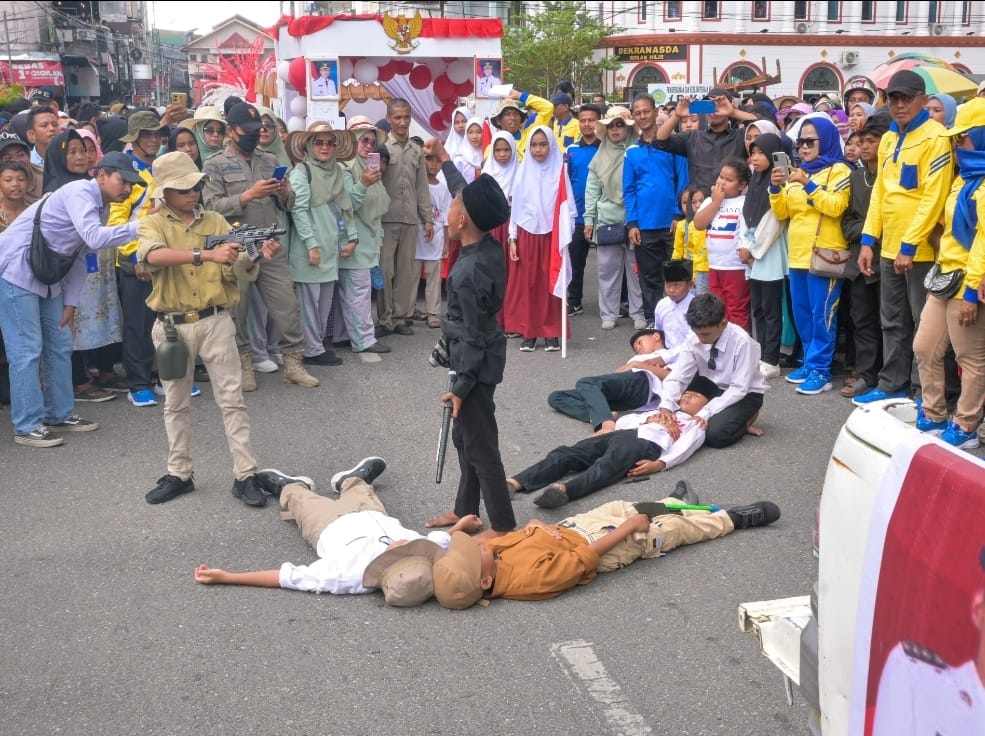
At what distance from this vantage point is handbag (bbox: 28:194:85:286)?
7.43 m

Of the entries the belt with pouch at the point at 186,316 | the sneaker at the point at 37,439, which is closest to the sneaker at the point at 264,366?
the sneaker at the point at 37,439

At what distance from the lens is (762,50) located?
54844mm

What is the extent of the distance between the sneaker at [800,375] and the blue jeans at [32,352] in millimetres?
5544

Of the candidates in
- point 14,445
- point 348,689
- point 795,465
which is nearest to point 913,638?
point 348,689

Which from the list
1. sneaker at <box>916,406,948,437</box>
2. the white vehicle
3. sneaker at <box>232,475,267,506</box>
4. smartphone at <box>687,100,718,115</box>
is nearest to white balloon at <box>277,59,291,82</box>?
smartphone at <box>687,100,718,115</box>

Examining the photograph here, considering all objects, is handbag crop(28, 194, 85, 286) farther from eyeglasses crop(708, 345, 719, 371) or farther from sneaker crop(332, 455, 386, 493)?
eyeglasses crop(708, 345, 719, 371)

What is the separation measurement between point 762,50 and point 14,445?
52675 millimetres

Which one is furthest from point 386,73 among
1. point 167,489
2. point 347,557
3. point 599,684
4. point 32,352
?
point 599,684

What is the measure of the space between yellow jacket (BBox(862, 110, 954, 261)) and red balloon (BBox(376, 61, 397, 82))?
1024 cm

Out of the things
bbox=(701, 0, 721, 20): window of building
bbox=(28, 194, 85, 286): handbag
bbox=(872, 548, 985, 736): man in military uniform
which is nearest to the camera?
bbox=(872, 548, 985, 736): man in military uniform

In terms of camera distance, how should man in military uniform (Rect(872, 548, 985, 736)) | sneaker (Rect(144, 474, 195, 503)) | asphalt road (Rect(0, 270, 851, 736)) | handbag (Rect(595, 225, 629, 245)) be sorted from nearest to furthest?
1. man in military uniform (Rect(872, 548, 985, 736))
2. asphalt road (Rect(0, 270, 851, 736))
3. sneaker (Rect(144, 474, 195, 503))
4. handbag (Rect(595, 225, 629, 245))

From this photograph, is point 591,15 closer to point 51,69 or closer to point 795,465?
point 51,69

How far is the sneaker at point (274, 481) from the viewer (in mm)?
6344

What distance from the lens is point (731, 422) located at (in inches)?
286
